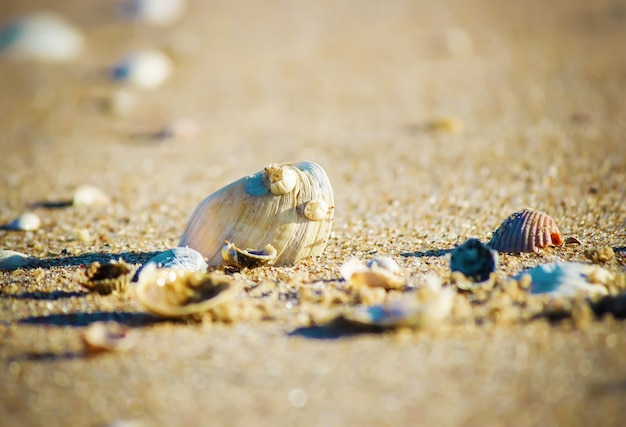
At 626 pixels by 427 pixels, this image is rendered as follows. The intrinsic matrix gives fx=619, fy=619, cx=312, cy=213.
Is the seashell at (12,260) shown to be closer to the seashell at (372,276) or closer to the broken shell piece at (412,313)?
the seashell at (372,276)

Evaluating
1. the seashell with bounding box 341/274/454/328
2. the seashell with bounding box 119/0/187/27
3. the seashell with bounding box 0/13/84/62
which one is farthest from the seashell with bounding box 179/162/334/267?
the seashell with bounding box 119/0/187/27

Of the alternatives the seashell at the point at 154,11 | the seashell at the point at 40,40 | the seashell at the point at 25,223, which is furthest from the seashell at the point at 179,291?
the seashell at the point at 154,11

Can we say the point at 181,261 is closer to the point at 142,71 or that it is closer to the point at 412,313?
the point at 412,313

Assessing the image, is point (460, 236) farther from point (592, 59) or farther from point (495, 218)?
point (592, 59)

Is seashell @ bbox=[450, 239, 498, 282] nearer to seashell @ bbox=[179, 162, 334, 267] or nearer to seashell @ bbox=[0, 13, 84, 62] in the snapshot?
seashell @ bbox=[179, 162, 334, 267]

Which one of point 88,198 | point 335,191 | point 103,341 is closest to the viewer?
point 103,341

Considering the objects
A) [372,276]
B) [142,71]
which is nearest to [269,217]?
[372,276]

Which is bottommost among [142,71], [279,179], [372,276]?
[372,276]

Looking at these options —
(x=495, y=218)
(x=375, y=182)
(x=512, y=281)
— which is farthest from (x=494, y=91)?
(x=512, y=281)
